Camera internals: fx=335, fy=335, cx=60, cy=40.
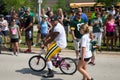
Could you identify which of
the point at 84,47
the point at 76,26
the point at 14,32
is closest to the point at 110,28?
the point at 76,26

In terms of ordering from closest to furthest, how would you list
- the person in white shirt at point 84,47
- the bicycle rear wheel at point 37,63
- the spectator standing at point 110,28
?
A: the person in white shirt at point 84,47 < the bicycle rear wheel at point 37,63 < the spectator standing at point 110,28

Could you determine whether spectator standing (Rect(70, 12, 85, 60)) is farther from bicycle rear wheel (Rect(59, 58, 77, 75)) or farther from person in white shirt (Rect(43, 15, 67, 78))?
person in white shirt (Rect(43, 15, 67, 78))

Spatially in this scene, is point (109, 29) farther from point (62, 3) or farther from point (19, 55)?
point (62, 3)

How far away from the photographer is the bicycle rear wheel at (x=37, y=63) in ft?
34.4

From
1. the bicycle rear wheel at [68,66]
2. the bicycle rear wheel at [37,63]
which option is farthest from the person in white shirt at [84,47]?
the bicycle rear wheel at [37,63]

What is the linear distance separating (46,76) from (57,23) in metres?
1.60

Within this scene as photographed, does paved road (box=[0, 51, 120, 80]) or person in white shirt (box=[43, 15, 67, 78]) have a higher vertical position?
person in white shirt (box=[43, 15, 67, 78])

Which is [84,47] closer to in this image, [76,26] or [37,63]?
[37,63]

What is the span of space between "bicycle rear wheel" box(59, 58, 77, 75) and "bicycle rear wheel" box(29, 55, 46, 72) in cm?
61

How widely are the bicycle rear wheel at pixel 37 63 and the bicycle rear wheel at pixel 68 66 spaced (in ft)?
1.99

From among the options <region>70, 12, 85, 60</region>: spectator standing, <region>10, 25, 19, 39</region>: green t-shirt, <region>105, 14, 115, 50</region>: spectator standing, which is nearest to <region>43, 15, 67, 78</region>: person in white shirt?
<region>70, 12, 85, 60</region>: spectator standing

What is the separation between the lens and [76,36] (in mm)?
11969

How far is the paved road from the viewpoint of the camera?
9961 millimetres

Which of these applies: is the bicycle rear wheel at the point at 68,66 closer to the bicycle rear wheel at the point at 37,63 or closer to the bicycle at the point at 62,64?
the bicycle at the point at 62,64
